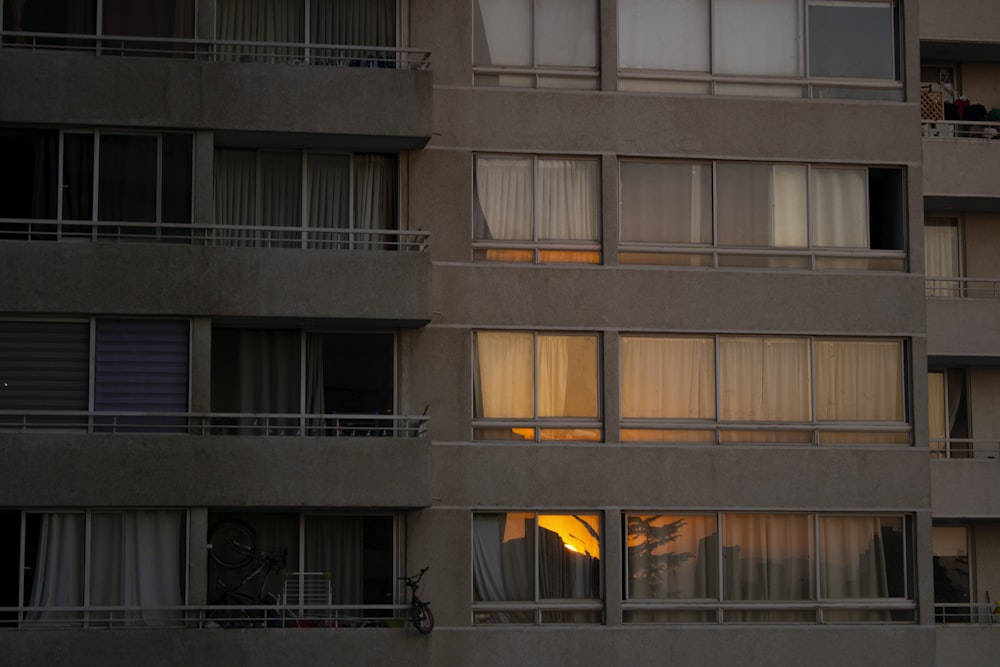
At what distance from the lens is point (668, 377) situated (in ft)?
73.0

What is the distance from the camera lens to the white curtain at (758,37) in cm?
2305

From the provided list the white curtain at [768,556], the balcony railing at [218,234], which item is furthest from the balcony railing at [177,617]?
the balcony railing at [218,234]

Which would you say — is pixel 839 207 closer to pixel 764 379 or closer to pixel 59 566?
pixel 764 379

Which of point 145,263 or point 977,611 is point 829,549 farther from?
point 145,263

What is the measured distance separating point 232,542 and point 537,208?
21.2 ft

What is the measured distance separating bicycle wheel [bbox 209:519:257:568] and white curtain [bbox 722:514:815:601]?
269 inches

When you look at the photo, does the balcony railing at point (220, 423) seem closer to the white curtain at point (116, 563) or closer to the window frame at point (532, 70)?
the white curtain at point (116, 563)

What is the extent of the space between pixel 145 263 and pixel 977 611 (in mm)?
14078

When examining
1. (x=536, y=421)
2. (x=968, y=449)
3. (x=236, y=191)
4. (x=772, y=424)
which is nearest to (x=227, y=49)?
(x=236, y=191)

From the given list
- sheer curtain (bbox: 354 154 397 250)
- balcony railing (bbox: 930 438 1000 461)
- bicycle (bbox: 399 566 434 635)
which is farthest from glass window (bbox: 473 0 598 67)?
balcony railing (bbox: 930 438 1000 461)

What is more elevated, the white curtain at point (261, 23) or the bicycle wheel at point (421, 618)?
the white curtain at point (261, 23)

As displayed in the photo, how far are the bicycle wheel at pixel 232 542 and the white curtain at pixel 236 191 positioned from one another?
4.02 meters

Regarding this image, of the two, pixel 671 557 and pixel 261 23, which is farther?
pixel 261 23

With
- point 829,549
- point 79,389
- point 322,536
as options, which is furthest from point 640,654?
point 79,389
